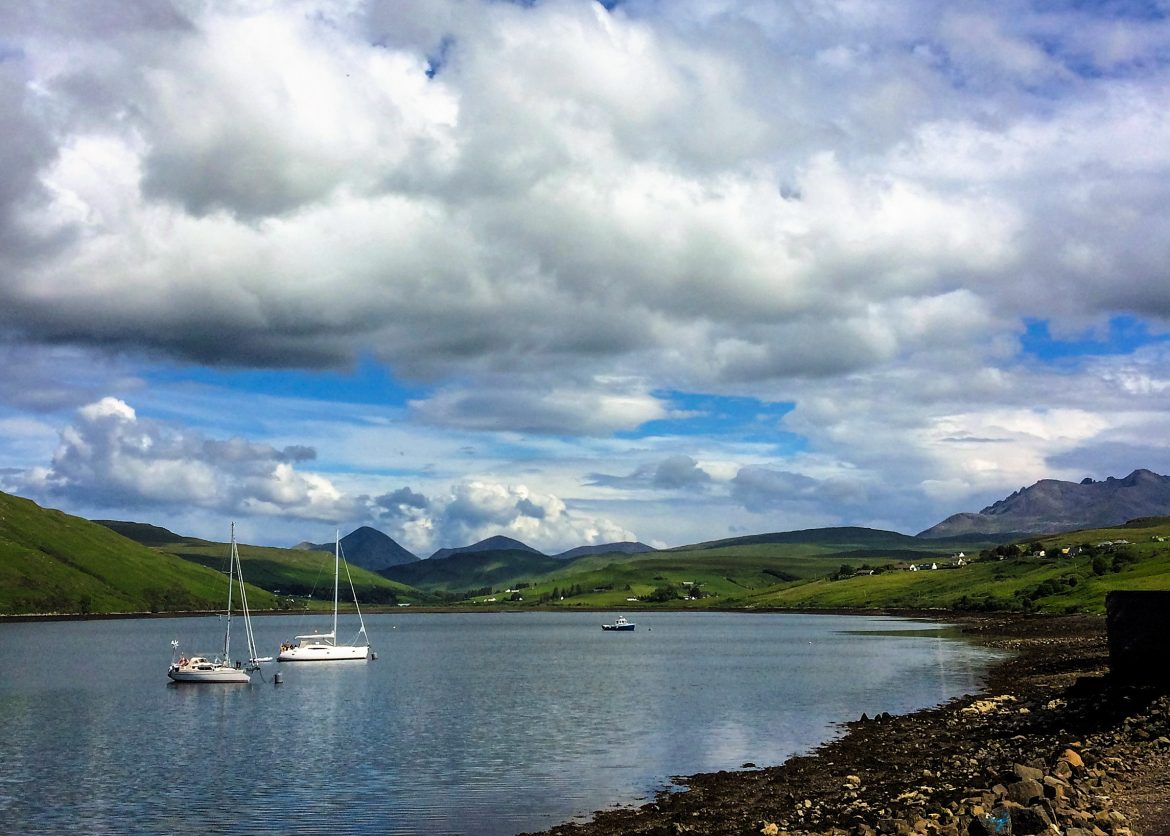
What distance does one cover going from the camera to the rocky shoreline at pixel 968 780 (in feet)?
99.6

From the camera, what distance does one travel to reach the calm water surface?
48531 millimetres

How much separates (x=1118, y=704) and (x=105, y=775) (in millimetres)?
55065

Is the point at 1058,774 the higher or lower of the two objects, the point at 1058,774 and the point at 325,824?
the higher

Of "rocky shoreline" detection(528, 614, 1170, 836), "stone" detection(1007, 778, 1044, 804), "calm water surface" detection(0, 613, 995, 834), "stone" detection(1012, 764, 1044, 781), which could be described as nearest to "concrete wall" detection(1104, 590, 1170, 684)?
"rocky shoreline" detection(528, 614, 1170, 836)

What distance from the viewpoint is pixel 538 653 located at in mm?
175250

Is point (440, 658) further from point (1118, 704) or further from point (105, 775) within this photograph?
point (1118, 704)

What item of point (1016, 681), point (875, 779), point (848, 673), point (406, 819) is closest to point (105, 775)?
point (406, 819)

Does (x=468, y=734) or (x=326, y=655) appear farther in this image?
(x=326, y=655)

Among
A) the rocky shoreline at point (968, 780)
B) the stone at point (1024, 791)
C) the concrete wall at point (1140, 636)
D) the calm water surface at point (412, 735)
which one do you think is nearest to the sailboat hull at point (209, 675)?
the calm water surface at point (412, 735)

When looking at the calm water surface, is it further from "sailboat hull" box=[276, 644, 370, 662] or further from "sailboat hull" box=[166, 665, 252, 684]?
"sailboat hull" box=[276, 644, 370, 662]

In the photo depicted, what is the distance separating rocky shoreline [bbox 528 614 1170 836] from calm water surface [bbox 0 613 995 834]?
4803mm

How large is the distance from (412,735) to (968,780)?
4409cm

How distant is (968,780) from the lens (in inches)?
1597

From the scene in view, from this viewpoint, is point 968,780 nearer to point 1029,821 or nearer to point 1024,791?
point 1024,791
